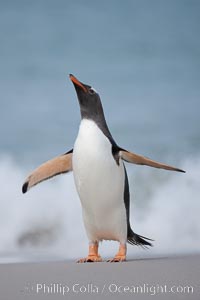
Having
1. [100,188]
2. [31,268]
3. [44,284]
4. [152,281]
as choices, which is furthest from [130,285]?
[100,188]

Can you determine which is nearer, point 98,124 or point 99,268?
point 99,268

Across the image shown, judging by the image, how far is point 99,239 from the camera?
5176mm

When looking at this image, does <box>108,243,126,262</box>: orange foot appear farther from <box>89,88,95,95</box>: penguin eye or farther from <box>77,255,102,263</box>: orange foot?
<box>89,88,95,95</box>: penguin eye

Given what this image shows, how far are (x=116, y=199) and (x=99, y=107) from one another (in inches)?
41.7

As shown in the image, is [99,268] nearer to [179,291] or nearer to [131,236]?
[179,291]

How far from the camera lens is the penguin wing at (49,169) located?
5617 millimetres

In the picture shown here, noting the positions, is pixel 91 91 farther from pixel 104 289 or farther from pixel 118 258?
pixel 104 289

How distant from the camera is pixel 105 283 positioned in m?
3.35

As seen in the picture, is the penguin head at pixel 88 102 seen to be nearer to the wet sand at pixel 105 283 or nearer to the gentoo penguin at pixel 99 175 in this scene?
the gentoo penguin at pixel 99 175

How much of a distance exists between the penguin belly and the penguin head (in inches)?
6.6

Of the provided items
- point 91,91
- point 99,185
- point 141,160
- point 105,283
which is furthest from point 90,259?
point 91,91

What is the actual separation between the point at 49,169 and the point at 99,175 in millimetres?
1095

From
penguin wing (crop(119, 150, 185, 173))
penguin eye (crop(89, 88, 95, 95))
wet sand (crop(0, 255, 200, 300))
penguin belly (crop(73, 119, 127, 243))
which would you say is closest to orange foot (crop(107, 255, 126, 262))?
penguin belly (crop(73, 119, 127, 243))

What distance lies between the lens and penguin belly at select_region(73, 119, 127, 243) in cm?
486
